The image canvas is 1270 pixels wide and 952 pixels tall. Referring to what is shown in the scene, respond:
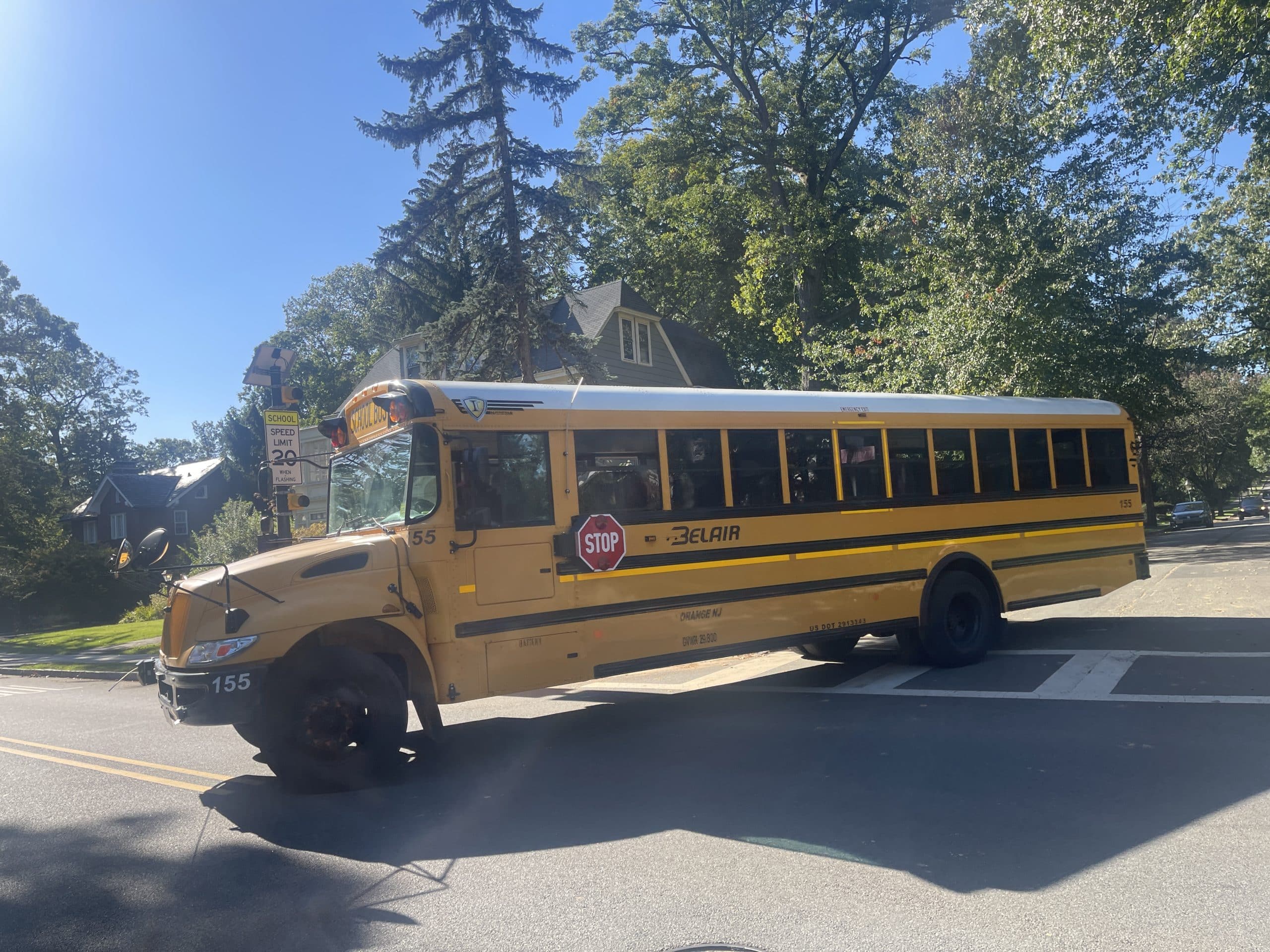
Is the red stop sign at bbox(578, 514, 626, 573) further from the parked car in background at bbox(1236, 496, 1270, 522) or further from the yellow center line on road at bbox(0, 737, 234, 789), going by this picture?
the parked car in background at bbox(1236, 496, 1270, 522)

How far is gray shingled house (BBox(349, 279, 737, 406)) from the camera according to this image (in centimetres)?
2600

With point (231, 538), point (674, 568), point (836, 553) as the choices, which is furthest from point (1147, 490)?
point (674, 568)

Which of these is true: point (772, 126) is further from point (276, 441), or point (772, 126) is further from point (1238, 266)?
point (276, 441)

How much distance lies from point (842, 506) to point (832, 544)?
41 cm

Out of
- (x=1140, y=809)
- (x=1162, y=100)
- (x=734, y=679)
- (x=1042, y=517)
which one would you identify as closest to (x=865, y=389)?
(x=1162, y=100)

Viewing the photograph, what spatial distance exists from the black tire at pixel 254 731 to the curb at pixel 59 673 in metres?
10.1

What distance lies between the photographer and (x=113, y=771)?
7.71 m

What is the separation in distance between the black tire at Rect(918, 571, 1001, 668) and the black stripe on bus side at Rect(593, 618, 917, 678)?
28cm

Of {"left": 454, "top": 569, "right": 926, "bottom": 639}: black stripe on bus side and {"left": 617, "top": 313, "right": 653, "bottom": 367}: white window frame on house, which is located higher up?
{"left": 617, "top": 313, "right": 653, "bottom": 367}: white window frame on house

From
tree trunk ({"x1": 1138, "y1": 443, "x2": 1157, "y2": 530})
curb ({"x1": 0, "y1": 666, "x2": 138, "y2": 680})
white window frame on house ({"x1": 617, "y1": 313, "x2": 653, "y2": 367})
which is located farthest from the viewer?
tree trunk ({"x1": 1138, "y1": 443, "x2": 1157, "y2": 530})

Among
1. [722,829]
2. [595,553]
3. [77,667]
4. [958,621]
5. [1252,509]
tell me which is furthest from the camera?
[1252,509]

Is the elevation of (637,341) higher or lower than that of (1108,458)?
higher

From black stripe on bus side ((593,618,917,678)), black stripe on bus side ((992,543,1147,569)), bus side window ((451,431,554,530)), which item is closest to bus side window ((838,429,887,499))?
black stripe on bus side ((593,618,917,678))

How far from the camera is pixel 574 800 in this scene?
5852 millimetres
